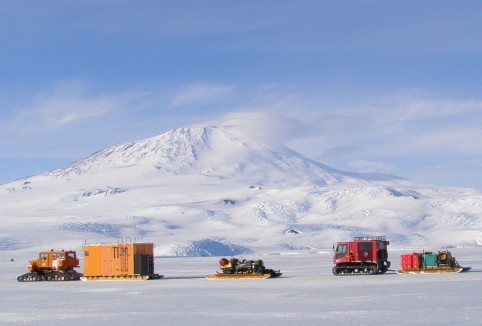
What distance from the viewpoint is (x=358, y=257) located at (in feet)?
136

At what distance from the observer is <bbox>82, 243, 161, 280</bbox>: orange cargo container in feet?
140

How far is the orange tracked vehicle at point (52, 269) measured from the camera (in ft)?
144

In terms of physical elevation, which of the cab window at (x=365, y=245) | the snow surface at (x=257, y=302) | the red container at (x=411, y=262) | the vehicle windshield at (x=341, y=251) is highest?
the cab window at (x=365, y=245)

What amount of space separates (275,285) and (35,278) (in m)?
15.4

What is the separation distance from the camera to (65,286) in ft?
128

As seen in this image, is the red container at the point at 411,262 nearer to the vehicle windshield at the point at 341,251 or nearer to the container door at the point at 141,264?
the vehicle windshield at the point at 341,251

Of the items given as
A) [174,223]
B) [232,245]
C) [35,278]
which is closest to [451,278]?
[35,278]

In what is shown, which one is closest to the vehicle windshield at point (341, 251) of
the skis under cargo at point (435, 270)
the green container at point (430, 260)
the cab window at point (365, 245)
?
the cab window at point (365, 245)

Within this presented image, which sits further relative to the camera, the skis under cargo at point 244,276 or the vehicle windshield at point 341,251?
the vehicle windshield at point 341,251

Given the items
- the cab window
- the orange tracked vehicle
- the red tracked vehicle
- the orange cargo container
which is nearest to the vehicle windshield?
the red tracked vehicle

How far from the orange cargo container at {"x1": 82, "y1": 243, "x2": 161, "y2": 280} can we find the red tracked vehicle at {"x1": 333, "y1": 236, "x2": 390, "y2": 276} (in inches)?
385

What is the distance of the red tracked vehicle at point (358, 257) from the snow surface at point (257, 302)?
104 inches

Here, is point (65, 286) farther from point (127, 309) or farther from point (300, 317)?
point (300, 317)

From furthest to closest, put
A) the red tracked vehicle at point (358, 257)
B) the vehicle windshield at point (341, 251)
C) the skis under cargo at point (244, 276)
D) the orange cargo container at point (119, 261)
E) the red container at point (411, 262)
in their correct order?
the red container at point (411, 262) < the orange cargo container at point (119, 261) < the vehicle windshield at point (341, 251) < the red tracked vehicle at point (358, 257) < the skis under cargo at point (244, 276)
